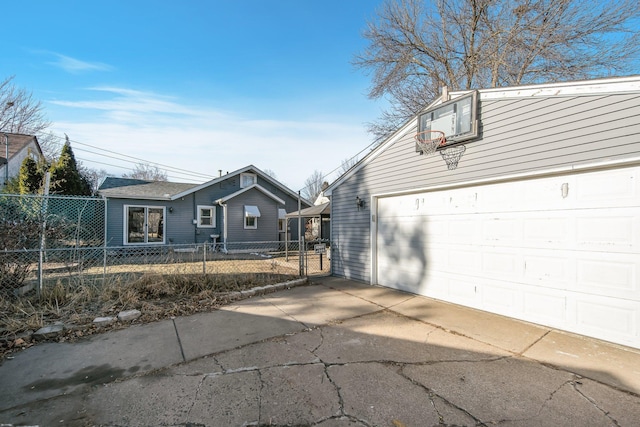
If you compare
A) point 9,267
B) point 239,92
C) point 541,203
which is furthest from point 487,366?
point 239,92

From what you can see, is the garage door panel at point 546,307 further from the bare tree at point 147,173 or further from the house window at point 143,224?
the bare tree at point 147,173

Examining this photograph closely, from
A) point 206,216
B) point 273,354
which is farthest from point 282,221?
point 273,354

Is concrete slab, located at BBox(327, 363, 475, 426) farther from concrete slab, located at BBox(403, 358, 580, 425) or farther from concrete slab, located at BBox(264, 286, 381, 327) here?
concrete slab, located at BBox(264, 286, 381, 327)

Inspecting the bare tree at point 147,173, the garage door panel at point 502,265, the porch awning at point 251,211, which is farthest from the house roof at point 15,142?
the garage door panel at point 502,265

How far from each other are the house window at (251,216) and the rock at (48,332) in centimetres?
1063

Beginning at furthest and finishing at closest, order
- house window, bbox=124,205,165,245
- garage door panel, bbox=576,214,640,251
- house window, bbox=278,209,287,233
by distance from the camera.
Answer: house window, bbox=278,209,287,233
house window, bbox=124,205,165,245
garage door panel, bbox=576,214,640,251

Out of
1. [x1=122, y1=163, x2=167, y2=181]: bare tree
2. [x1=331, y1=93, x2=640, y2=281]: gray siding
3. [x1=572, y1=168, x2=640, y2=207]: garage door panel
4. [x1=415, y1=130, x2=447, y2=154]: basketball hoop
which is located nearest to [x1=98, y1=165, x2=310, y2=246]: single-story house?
[x1=331, y1=93, x2=640, y2=281]: gray siding

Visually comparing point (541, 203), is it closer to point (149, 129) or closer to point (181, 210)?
point (181, 210)

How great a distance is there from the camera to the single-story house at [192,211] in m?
12.9

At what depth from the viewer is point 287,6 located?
775 centimetres

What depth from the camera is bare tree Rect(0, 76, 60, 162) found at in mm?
18253

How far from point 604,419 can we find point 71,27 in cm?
1316

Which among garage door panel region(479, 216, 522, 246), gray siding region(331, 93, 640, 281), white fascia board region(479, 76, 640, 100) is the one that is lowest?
garage door panel region(479, 216, 522, 246)

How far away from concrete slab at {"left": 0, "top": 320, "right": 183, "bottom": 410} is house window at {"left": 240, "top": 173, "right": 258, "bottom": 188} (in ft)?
41.9
